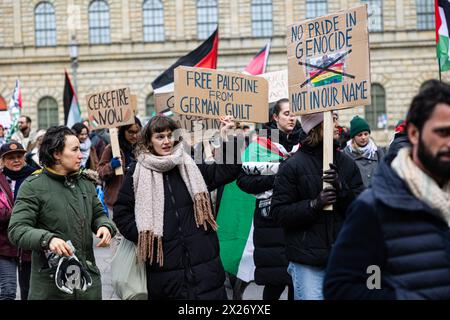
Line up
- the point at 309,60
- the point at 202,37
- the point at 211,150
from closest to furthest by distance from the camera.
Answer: the point at 309,60 < the point at 211,150 < the point at 202,37

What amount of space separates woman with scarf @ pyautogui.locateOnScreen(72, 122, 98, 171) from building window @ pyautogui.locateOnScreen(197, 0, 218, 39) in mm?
27588

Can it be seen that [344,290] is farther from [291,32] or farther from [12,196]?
[12,196]

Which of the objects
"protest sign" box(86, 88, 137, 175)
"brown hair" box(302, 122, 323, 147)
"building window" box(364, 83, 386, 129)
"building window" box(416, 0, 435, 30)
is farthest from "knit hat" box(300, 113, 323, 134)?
"building window" box(416, 0, 435, 30)

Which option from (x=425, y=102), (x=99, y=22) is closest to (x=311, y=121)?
(x=425, y=102)

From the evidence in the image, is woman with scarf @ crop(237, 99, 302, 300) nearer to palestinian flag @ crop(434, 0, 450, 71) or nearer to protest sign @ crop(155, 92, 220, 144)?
protest sign @ crop(155, 92, 220, 144)

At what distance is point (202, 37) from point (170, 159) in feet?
113

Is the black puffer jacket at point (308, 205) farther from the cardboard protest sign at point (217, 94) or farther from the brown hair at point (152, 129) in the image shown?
the cardboard protest sign at point (217, 94)

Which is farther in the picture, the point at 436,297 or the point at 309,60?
the point at 309,60

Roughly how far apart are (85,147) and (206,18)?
2822 centimetres

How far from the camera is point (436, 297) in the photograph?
248 centimetres

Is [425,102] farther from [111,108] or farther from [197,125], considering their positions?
[111,108]

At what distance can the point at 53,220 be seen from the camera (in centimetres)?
445

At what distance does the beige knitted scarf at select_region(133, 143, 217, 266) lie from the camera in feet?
14.9

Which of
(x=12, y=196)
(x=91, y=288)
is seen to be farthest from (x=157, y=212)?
(x=12, y=196)
